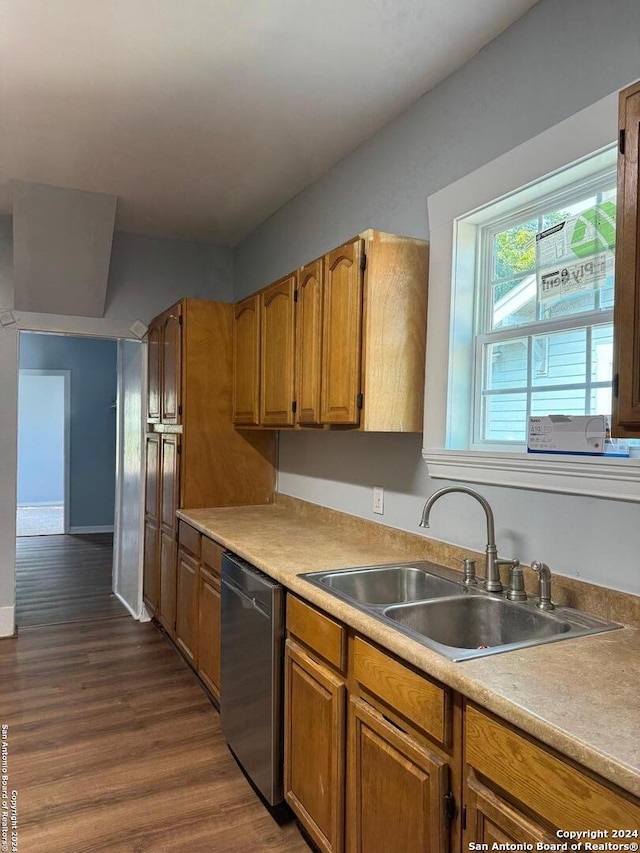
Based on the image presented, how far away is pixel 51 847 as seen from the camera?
76.7 inches

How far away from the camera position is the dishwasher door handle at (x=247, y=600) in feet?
7.07

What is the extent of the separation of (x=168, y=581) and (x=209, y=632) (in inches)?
33.5

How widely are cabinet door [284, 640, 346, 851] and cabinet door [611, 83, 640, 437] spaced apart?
1079 mm

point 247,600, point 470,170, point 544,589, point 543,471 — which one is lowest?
point 247,600

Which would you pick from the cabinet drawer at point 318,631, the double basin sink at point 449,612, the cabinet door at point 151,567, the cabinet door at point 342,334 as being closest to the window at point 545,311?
the cabinet door at point 342,334

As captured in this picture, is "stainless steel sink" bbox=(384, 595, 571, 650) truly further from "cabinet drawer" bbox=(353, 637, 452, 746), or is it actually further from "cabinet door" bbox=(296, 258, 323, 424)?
"cabinet door" bbox=(296, 258, 323, 424)

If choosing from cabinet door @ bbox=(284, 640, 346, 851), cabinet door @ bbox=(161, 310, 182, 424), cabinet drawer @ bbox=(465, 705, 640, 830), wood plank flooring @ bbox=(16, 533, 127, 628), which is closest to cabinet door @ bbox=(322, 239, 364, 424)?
cabinet door @ bbox=(284, 640, 346, 851)

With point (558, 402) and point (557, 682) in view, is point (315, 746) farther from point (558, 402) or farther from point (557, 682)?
point (558, 402)

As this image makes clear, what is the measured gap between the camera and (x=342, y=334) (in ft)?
7.57

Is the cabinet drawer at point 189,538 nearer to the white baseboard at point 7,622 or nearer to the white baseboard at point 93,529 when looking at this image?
the white baseboard at point 7,622

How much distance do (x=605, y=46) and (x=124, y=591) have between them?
14.7 ft

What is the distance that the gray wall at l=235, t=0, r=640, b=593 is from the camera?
165 centimetres

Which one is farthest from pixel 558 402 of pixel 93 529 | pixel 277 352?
pixel 93 529

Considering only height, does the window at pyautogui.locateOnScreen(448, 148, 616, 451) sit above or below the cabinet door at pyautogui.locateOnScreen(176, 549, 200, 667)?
above
